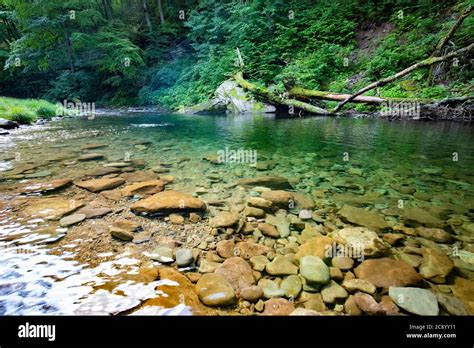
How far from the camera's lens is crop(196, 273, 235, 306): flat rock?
177 centimetres

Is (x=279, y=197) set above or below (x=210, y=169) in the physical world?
below

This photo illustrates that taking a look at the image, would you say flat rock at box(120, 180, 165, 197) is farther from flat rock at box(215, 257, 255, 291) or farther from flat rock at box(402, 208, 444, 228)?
flat rock at box(402, 208, 444, 228)

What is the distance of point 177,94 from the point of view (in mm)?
20672

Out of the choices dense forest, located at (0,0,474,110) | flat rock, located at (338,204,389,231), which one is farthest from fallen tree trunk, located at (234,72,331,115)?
flat rock, located at (338,204,389,231)

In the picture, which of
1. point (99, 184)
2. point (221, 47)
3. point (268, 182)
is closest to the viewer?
point (99, 184)

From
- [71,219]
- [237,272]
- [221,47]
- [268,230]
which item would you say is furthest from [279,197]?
[221,47]

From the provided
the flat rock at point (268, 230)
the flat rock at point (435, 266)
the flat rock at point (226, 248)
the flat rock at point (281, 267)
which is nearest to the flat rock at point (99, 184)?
the flat rock at point (226, 248)

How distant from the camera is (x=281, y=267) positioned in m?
2.17

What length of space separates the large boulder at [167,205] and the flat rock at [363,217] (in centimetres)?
172

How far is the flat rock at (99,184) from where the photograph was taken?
148 inches

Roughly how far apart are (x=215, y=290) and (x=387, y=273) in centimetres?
136

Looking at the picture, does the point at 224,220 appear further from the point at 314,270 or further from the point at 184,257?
the point at 314,270

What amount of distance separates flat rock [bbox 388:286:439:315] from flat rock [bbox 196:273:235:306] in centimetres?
114

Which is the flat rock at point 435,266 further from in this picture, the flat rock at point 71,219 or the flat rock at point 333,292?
the flat rock at point 71,219
